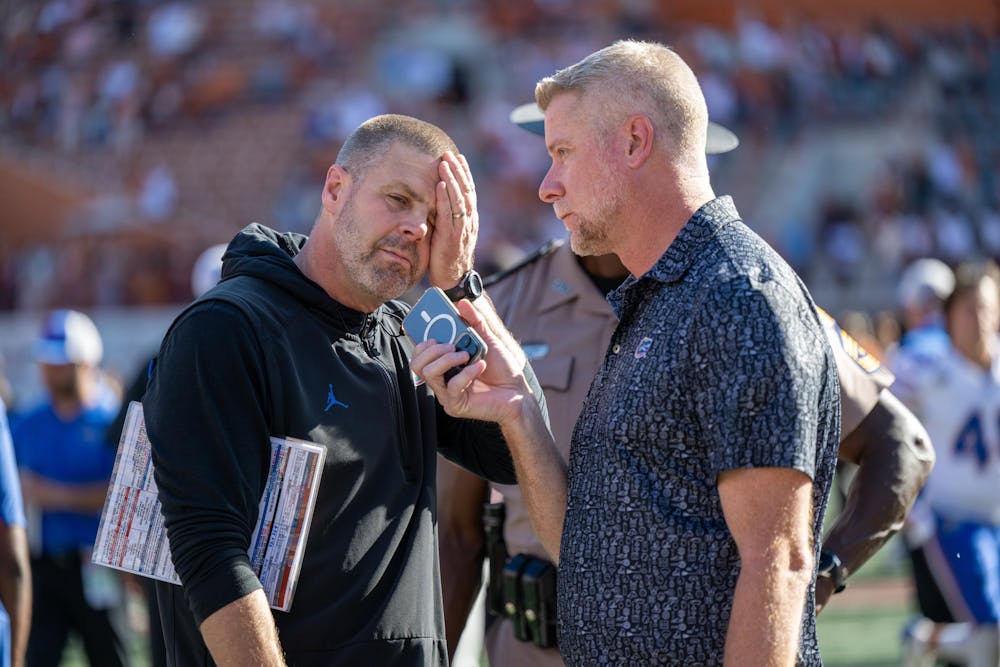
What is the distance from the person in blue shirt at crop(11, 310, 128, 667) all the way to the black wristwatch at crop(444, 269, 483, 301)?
3.36 metres

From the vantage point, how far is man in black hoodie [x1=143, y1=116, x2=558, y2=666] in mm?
2262

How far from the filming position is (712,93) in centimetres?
1956

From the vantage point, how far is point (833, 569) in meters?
2.98

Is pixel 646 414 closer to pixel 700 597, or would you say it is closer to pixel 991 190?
pixel 700 597

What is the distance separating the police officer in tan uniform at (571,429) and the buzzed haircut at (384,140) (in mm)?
783

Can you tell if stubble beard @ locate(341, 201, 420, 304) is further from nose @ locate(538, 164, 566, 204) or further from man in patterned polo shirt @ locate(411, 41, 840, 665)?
nose @ locate(538, 164, 566, 204)

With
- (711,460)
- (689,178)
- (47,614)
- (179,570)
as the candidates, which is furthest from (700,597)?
(47,614)

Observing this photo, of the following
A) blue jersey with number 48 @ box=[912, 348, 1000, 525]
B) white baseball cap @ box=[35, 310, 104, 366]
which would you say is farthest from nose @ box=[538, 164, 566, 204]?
white baseball cap @ box=[35, 310, 104, 366]

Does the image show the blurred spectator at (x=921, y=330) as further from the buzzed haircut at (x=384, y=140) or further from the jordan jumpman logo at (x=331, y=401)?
the jordan jumpman logo at (x=331, y=401)

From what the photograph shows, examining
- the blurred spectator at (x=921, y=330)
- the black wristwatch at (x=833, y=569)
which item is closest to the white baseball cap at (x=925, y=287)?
the blurred spectator at (x=921, y=330)

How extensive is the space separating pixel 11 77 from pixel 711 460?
69.1ft

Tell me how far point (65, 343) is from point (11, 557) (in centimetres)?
328

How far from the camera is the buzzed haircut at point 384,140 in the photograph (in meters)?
2.64

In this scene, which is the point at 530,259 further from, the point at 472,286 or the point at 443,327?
the point at 443,327
